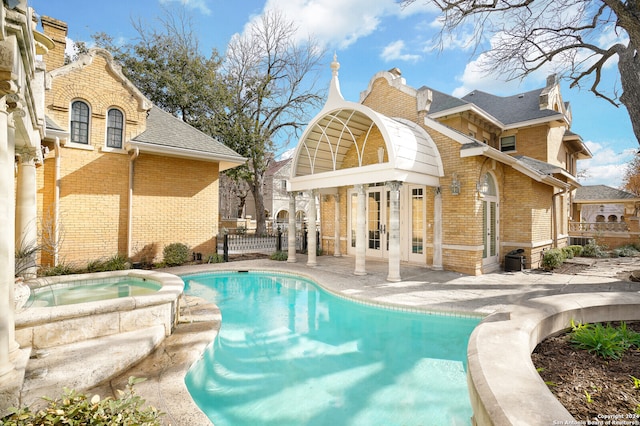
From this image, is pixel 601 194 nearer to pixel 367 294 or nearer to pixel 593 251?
pixel 593 251

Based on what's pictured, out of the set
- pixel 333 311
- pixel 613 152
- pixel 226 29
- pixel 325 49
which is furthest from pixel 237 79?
pixel 613 152

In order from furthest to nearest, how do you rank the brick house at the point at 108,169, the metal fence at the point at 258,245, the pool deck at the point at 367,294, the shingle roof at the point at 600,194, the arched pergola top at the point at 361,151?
the shingle roof at the point at 600,194 < the metal fence at the point at 258,245 < the brick house at the point at 108,169 < the arched pergola top at the point at 361,151 < the pool deck at the point at 367,294

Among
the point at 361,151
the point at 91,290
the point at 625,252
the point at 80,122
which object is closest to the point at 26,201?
the point at 91,290

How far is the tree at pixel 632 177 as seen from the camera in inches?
1123

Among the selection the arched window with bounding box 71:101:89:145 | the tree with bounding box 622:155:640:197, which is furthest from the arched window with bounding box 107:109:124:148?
the tree with bounding box 622:155:640:197

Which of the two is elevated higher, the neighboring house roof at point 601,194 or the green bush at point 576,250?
the neighboring house roof at point 601,194

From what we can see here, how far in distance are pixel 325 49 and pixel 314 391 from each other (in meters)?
25.5

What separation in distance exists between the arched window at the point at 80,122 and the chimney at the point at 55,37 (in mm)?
1680

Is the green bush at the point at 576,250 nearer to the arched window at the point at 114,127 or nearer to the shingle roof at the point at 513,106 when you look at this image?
the shingle roof at the point at 513,106

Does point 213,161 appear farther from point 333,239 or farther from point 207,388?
point 207,388

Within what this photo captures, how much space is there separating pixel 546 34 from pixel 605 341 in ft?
37.9

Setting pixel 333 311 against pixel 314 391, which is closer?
pixel 314 391

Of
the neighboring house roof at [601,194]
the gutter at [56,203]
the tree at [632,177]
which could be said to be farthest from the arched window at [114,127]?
the tree at [632,177]

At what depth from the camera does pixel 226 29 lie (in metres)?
21.8
